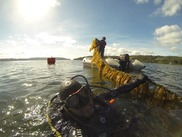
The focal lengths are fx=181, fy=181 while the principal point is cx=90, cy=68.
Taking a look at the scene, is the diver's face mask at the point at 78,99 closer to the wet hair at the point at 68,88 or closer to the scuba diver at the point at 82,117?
the scuba diver at the point at 82,117

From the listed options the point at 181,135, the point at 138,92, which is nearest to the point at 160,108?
the point at 138,92

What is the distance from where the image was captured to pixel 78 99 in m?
3.68

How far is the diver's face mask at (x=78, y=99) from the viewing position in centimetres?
366

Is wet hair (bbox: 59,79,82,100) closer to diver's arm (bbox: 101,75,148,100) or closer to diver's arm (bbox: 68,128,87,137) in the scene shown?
diver's arm (bbox: 68,128,87,137)

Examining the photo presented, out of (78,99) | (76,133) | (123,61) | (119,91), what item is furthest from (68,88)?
(123,61)

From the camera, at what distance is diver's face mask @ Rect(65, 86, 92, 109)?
366 cm

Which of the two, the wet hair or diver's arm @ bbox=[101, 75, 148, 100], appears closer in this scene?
the wet hair

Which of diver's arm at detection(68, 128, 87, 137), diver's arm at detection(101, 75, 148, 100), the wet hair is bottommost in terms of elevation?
diver's arm at detection(68, 128, 87, 137)

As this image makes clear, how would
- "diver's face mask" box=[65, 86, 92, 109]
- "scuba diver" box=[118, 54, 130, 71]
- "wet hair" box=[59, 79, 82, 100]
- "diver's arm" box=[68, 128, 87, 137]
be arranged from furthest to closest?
1. "scuba diver" box=[118, 54, 130, 71]
2. "wet hair" box=[59, 79, 82, 100]
3. "diver's face mask" box=[65, 86, 92, 109]
4. "diver's arm" box=[68, 128, 87, 137]

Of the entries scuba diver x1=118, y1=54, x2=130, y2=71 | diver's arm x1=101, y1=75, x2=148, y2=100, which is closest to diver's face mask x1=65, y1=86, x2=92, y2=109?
diver's arm x1=101, y1=75, x2=148, y2=100

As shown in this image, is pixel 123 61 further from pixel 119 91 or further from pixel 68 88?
pixel 68 88

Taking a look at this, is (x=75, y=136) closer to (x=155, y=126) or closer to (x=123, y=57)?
(x=155, y=126)

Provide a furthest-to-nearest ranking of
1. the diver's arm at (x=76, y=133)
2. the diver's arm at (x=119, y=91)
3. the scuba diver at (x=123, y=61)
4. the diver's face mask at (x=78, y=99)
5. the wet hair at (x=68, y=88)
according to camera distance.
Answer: the scuba diver at (x=123, y=61)
the diver's arm at (x=119, y=91)
the wet hair at (x=68, y=88)
the diver's face mask at (x=78, y=99)
the diver's arm at (x=76, y=133)

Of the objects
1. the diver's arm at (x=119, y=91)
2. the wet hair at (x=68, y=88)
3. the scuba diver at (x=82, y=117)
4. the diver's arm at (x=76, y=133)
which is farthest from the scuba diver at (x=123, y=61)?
the diver's arm at (x=76, y=133)
